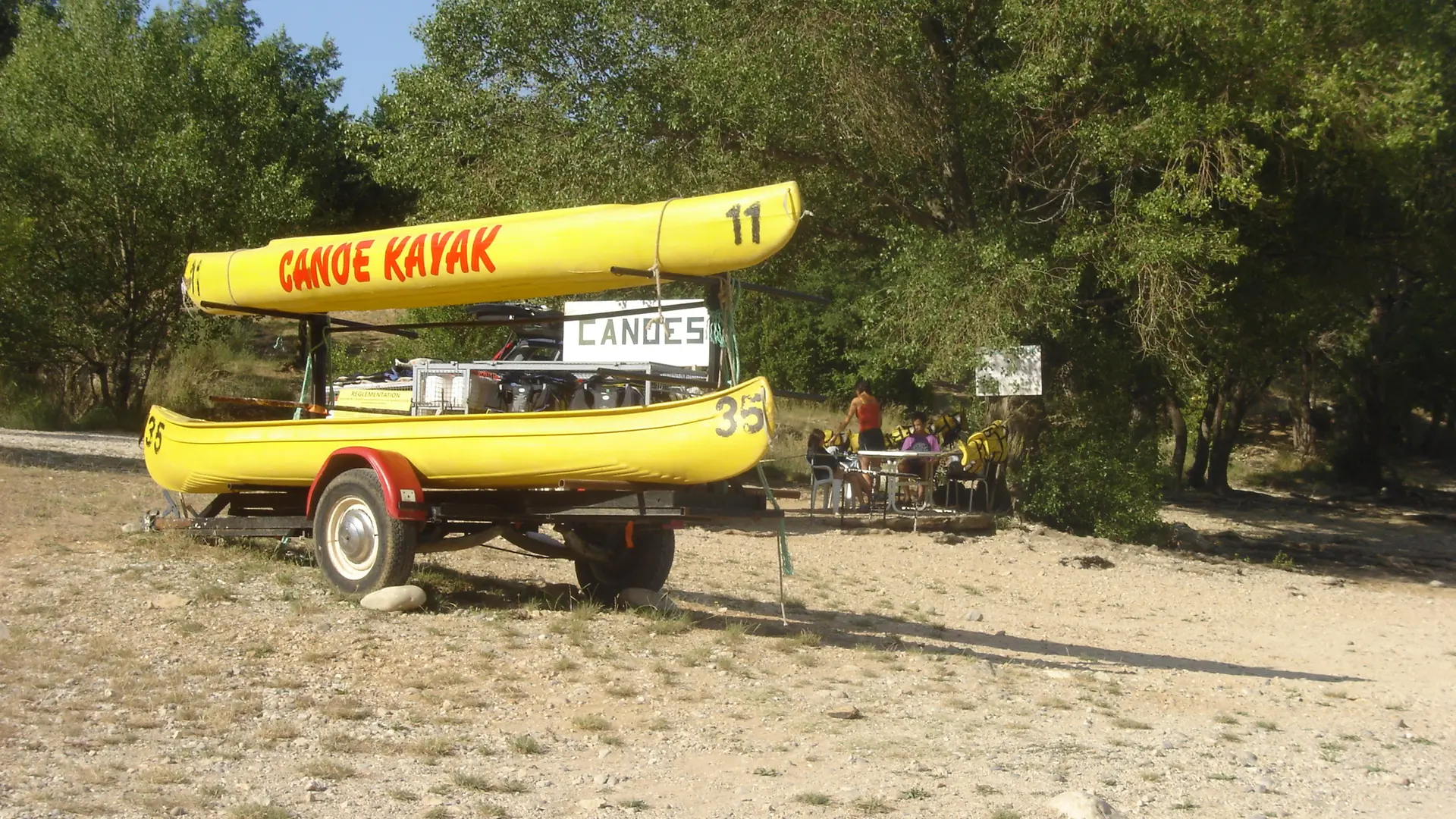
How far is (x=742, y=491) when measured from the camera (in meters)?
8.76

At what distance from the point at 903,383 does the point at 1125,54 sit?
21064mm

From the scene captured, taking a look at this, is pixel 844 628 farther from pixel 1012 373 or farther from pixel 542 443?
pixel 1012 373

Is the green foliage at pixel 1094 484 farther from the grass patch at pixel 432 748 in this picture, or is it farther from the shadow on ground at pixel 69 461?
the grass patch at pixel 432 748

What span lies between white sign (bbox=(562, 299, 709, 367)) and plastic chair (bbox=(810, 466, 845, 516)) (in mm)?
3238

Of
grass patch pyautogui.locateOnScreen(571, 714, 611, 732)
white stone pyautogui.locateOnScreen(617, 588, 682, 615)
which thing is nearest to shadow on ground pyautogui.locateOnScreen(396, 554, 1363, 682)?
white stone pyautogui.locateOnScreen(617, 588, 682, 615)

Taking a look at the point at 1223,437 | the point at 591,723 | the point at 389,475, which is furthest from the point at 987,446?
the point at 1223,437

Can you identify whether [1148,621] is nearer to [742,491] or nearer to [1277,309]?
[742,491]

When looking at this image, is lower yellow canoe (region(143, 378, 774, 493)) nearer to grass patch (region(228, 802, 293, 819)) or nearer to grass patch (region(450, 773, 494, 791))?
grass patch (region(450, 773, 494, 791))

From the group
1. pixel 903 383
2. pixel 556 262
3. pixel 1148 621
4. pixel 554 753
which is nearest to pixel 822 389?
pixel 903 383

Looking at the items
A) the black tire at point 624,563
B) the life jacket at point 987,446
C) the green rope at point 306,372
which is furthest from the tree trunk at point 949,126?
the black tire at point 624,563

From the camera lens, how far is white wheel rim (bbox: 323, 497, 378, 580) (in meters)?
9.10

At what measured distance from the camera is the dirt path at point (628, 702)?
6047mm

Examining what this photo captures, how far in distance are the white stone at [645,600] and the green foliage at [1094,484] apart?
10.0 meters

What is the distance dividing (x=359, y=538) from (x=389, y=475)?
59 cm
